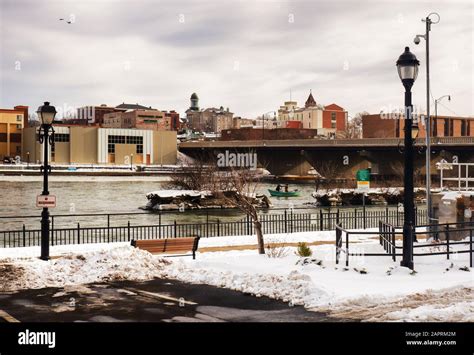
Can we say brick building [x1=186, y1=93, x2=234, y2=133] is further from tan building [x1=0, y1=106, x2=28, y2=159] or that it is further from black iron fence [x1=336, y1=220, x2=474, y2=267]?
black iron fence [x1=336, y1=220, x2=474, y2=267]

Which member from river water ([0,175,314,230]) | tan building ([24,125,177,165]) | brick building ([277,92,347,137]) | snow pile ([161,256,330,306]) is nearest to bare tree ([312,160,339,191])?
river water ([0,175,314,230])

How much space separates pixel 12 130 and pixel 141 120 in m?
33.0

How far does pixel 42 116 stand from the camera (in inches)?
567

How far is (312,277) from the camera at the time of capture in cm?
1091

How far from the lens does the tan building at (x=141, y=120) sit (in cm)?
10338

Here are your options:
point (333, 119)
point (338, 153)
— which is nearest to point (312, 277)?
point (338, 153)

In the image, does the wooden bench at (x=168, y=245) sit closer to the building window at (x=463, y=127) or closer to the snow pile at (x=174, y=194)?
the snow pile at (x=174, y=194)

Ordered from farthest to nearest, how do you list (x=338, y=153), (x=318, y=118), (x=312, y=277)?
(x=318, y=118), (x=338, y=153), (x=312, y=277)

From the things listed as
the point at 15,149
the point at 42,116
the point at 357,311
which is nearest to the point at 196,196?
the point at 42,116

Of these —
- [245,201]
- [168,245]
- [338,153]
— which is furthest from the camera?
[338,153]

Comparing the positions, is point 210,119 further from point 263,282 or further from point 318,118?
point 263,282

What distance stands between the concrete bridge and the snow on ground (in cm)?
4008

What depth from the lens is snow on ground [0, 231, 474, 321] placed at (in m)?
8.95
